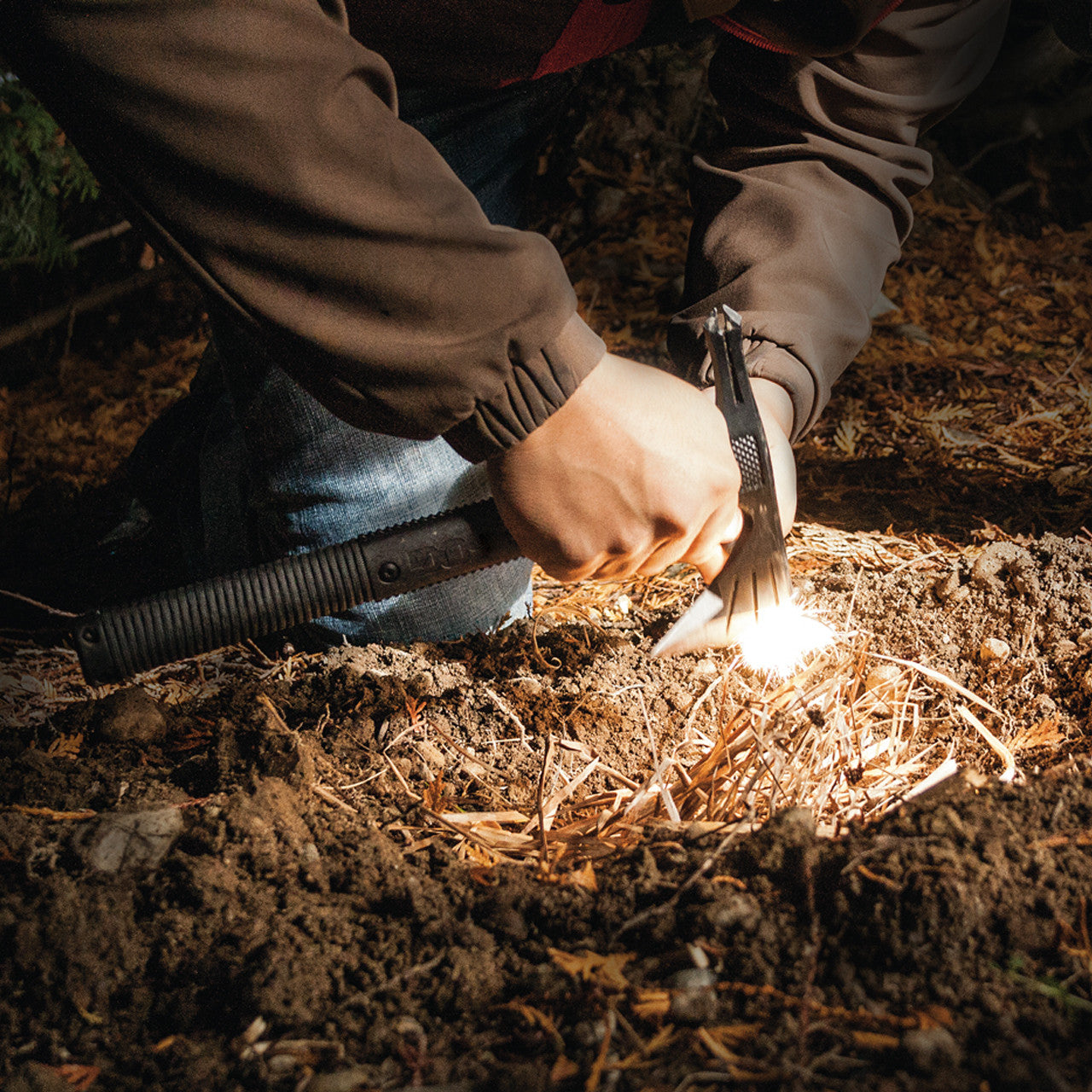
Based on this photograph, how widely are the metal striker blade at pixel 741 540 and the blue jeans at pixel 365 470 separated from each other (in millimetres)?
657

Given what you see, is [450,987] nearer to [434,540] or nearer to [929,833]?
[929,833]

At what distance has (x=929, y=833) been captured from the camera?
3.64 feet

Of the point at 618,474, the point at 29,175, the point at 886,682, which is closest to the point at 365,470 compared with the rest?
the point at 618,474

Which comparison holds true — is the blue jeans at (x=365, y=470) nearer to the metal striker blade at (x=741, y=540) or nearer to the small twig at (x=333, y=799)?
the metal striker blade at (x=741, y=540)

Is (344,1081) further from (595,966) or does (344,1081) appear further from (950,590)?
(950,590)

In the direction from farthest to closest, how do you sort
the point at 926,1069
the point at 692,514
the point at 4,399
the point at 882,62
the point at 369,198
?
1. the point at 4,399
2. the point at 882,62
3. the point at 692,514
4. the point at 369,198
5. the point at 926,1069

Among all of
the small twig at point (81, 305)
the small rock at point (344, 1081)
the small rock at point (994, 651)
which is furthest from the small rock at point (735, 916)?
the small twig at point (81, 305)

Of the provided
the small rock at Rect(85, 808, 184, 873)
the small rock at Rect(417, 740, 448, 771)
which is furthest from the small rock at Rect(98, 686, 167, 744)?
the small rock at Rect(417, 740, 448, 771)

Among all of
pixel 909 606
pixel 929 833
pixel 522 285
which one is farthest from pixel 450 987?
pixel 909 606

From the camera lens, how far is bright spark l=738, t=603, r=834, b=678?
1823 millimetres

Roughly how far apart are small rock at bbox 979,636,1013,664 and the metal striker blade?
0.42m

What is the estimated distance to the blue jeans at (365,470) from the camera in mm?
2277

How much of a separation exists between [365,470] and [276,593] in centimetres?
65

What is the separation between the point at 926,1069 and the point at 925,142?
5.24 meters
